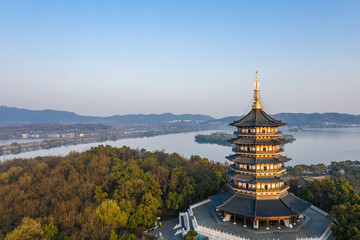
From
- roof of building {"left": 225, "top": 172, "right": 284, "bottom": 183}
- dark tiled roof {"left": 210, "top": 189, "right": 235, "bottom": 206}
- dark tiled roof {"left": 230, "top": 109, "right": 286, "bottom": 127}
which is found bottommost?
dark tiled roof {"left": 210, "top": 189, "right": 235, "bottom": 206}

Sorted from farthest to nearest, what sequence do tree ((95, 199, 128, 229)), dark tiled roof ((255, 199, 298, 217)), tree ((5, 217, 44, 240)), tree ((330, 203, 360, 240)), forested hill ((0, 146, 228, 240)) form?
tree ((95, 199, 128, 229))
forested hill ((0, 146, 228, 240))
dark tiled roof ((255, 199, 298, 217))
tree ((5, 217, 44, 240))
tree ((330, 203, 360, 240))

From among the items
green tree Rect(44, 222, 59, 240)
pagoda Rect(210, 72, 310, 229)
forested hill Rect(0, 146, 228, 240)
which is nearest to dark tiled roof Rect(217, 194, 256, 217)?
pagoda Rect(210, 72, 310, 229)

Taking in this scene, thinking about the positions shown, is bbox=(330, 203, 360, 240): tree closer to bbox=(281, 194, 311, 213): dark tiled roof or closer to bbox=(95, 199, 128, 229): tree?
bbox=(281, 194, 311, 213): dark tiled roof

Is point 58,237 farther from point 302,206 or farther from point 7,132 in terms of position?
point 7,132

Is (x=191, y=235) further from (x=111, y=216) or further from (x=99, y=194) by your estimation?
(x=99, y=194)

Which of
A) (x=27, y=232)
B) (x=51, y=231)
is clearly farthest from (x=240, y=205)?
(x=27, y=232)

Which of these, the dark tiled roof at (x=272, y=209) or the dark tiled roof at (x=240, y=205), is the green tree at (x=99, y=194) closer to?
the dark tiled roof at (x=240, y=205)

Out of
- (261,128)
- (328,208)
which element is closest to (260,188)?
(261,128)
